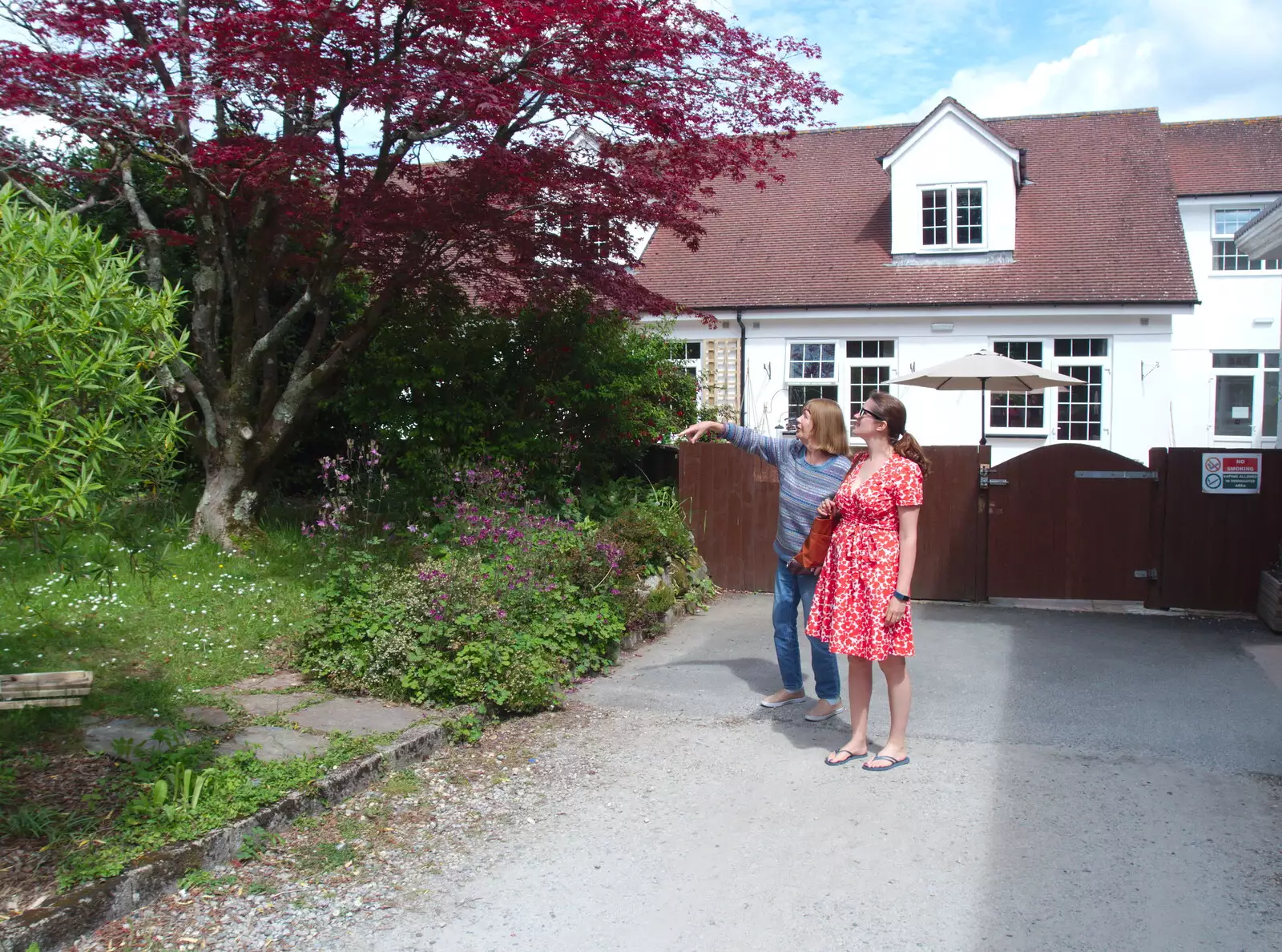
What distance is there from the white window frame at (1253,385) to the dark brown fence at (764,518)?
43.3ft

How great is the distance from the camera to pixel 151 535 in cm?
420

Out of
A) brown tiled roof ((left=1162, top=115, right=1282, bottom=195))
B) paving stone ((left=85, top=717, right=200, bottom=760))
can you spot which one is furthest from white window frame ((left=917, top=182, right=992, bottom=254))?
paving stone ((left=85, top=717, right=200, bottom=760))

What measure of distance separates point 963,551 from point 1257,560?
8.18 ft

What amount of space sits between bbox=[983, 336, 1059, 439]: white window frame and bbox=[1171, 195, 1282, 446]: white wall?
3485mm

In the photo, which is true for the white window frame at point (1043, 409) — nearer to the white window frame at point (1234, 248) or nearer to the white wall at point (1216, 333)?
the white wall at point (1216, 333)

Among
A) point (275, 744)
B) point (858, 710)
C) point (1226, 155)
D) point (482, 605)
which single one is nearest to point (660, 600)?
point (482, 605)

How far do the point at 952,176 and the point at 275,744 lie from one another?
17851 millimetres

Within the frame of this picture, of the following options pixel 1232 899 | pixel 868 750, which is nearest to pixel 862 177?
pixel 868 750

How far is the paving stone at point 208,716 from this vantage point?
520cm

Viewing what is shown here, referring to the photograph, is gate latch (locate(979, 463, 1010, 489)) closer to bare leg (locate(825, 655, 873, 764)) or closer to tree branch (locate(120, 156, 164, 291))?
bare leg (locate(825, 655, 873, 764))

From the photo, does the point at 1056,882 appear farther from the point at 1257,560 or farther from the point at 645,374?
the point at 645,374

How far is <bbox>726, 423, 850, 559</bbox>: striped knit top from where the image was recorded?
5734mm

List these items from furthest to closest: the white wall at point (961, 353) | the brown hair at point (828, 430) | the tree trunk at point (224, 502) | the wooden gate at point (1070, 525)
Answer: the white wall at point (961, 353), the wooden gate at point (1070, 525), the tree trunk at point (224, 502), the brown hair at point (828, 430)

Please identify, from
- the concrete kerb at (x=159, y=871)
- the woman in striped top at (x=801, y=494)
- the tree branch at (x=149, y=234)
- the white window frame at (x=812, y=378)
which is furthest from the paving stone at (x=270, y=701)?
the white window frame at (x=812, y=378)
